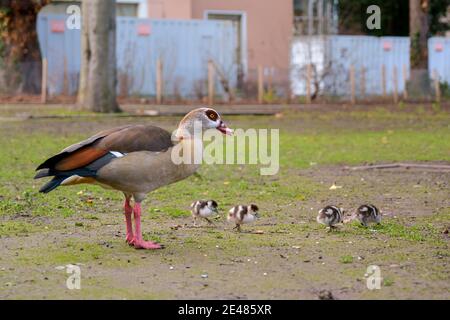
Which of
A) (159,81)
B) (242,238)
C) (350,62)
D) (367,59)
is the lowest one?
(242,238)

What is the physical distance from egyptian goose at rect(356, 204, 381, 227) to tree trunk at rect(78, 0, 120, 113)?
19844 mm

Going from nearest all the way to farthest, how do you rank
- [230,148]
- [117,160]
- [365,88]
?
[117,160] < [230,148] < [365,88]

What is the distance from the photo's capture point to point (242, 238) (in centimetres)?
984

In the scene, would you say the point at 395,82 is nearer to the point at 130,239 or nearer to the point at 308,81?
the point at 308,81

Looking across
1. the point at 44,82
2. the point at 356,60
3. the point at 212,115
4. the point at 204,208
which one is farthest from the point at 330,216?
the point at 356,60

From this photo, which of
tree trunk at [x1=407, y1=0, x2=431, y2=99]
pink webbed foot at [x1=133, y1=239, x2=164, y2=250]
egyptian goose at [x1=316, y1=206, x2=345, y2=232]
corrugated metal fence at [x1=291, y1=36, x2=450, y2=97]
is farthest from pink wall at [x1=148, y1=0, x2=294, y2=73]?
pink webbed foot at [x1=133, y1=239, x2=164, y2=250]

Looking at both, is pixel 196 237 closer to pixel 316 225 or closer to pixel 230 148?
pixel 316 225

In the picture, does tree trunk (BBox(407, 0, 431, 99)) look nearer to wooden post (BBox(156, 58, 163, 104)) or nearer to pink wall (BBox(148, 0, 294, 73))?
pink wall (BBox(148, 0, 294, 73))

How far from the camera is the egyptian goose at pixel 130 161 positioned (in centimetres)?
873

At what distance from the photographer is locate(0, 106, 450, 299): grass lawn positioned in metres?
7.61

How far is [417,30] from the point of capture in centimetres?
4481

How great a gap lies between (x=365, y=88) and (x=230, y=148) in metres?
23.6

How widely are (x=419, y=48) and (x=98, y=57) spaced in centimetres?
2054
